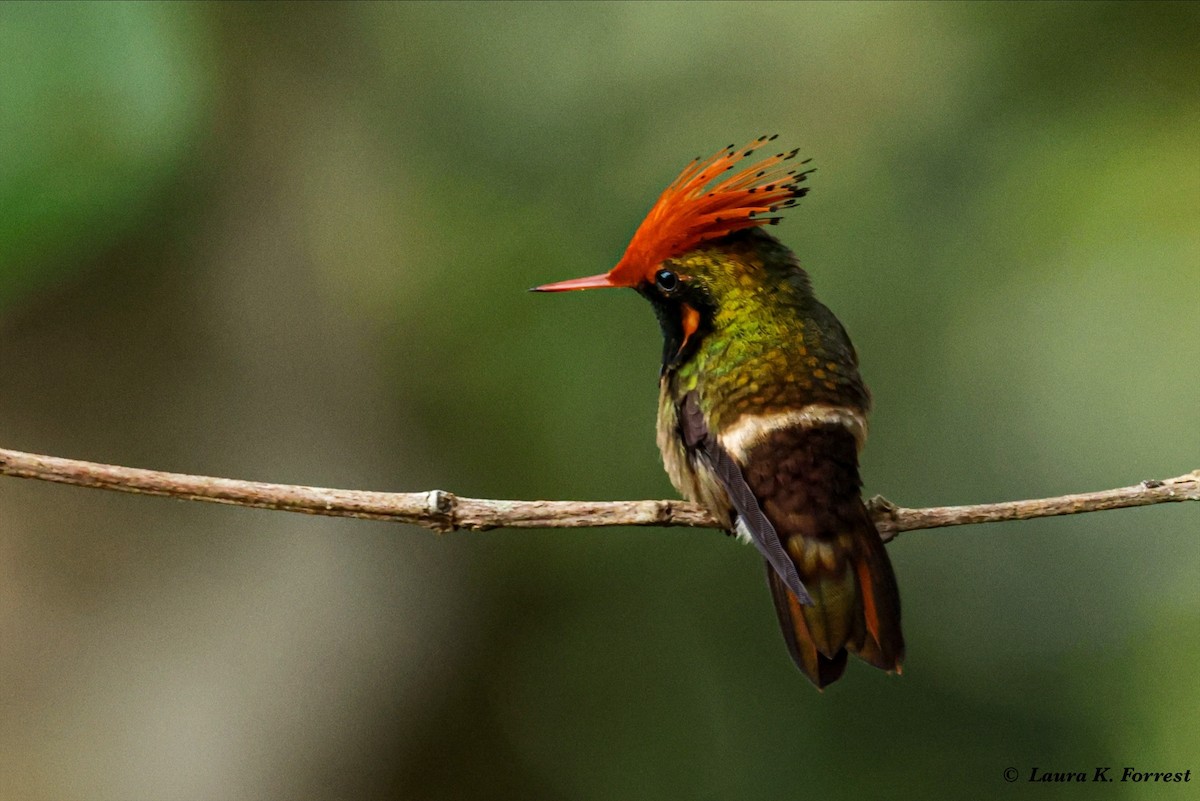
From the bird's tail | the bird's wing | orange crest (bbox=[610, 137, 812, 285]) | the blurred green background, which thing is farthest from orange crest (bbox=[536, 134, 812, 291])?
the blurred green background

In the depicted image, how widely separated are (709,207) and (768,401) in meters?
0.26

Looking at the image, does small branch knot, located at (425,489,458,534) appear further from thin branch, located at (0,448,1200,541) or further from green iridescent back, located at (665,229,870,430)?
green iridescent back, located at (665,229,870,430)

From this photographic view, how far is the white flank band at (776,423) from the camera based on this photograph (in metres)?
1.49

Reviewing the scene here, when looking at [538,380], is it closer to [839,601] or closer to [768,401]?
[768,401]

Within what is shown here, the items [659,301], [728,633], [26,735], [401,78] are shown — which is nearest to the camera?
[659,301]

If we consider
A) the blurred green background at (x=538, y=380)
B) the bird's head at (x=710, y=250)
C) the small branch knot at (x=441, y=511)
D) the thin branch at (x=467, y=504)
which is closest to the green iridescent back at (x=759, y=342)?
the bird's head at (x=710, y=250)

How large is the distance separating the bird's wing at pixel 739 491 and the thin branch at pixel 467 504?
75mm

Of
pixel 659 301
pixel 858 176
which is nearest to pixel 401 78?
pixel 858 176

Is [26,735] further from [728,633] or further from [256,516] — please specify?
[728,633]

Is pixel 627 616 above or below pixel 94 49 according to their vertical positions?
below

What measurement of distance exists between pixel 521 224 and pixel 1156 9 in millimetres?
1301

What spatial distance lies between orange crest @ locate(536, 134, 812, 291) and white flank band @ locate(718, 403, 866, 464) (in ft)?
0.79

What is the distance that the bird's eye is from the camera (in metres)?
1.55

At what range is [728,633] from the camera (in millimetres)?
2191
